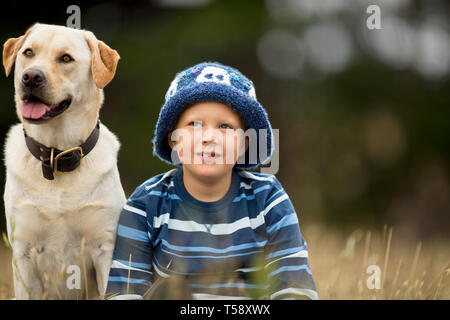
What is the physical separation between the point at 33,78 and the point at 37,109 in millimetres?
143

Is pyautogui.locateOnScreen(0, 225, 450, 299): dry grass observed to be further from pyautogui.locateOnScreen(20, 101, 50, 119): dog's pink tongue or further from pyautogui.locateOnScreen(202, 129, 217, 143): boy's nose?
pyautogui.locateOnScreen(20, 101, 50, 119): dog's pink tongue

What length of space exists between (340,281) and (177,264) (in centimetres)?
109

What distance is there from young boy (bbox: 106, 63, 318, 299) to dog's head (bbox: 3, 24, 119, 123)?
0.41 m

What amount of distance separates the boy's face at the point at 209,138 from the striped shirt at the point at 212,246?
0.66 feet

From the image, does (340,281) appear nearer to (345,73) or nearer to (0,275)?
(0,275)

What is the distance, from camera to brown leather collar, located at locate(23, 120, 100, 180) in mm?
2432

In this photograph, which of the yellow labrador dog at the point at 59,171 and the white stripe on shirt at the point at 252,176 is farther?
the white stripe on shirt at the point at 252,176

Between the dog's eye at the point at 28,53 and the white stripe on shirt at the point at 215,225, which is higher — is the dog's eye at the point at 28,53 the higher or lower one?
the higher one

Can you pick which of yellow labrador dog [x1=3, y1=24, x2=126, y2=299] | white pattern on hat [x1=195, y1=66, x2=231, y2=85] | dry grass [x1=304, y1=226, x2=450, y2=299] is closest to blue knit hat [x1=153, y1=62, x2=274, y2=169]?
white pattern on hat [x1=195, y1=66, x2=231, y2=85]

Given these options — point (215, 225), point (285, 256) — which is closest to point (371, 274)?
point (285, 256)

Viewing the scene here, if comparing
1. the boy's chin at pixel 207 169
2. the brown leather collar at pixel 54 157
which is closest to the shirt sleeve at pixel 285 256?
the boy's chin at pixel 207 169

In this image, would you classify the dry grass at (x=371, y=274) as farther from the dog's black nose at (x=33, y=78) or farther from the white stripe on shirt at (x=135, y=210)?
the dog's black nose at (x=33, y=78)

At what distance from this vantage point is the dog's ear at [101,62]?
100 inches
